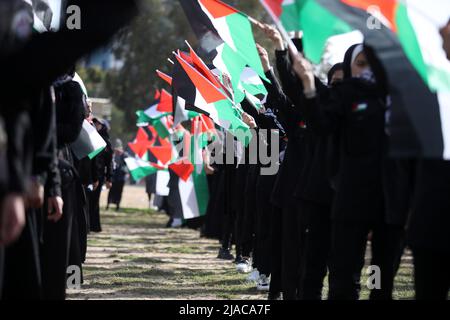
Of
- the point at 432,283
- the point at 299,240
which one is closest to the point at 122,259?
the point at 299,240

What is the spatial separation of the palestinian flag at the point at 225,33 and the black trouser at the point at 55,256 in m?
2.41

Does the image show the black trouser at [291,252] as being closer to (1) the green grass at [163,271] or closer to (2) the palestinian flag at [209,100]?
(1) the green grass at [163,271]

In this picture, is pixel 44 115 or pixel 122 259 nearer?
pixel 44 115

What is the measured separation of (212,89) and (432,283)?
6.30 metres

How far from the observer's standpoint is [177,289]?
35.1ft

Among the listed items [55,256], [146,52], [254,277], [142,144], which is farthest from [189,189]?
[146,52]

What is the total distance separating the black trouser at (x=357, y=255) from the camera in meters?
6.60

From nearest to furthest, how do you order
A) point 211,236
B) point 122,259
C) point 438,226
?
1. point 438,226
2. point 122,259
3. point 211,236

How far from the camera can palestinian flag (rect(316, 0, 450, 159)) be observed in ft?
18.7

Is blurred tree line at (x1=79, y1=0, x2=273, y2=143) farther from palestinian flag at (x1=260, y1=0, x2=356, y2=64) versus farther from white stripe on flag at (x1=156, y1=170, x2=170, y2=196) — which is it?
palestinian flag at (x1=260, y1=0, x2=356, y2=64)

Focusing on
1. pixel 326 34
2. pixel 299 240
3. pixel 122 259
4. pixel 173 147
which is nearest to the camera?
pixel 326 34

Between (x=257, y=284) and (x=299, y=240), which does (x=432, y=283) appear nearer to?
(x=299, y=240)

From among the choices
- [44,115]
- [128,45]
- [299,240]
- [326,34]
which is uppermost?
[128,45]

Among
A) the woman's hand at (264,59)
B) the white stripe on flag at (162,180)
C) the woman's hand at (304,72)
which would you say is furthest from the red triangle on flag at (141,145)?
the woman's hand at (304,72)
